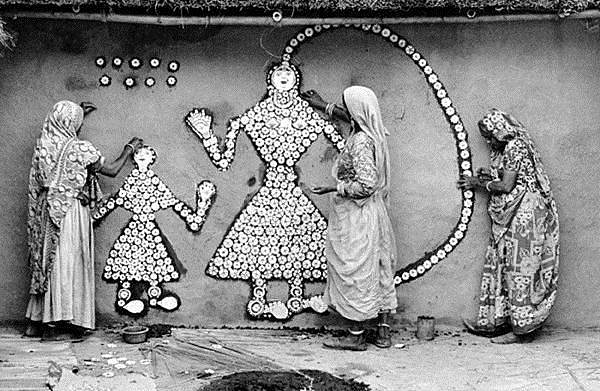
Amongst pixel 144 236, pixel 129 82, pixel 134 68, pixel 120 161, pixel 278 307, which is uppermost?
pixel 134 68

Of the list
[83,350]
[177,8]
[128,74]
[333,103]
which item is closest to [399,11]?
[333,103]

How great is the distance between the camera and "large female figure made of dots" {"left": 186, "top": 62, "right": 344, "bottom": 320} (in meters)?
8.36

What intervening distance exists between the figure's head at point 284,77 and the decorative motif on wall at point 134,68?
→ 73 centimetres

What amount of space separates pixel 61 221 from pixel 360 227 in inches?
85.3

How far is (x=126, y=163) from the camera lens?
27.4 feet

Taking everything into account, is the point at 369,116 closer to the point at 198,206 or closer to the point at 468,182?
the point at 468,182

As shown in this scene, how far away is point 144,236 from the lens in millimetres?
8391

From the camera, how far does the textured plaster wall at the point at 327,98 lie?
27.2 ft

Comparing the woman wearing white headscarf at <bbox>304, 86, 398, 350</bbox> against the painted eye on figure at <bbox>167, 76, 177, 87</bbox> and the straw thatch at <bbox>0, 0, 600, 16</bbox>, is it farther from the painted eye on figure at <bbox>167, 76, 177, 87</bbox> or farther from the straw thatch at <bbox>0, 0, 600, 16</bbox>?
the painted eye on figure at <bbox>167, 76, 177, 87</bbox>

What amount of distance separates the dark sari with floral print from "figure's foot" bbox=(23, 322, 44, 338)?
346 centimetres

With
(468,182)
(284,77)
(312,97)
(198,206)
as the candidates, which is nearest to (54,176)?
(198,206)

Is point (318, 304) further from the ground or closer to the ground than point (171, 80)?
closer to the ground

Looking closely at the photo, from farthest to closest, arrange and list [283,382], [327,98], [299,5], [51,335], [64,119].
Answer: [327,98] → [51,335] → [64,119] → [299,5] → [283,382]

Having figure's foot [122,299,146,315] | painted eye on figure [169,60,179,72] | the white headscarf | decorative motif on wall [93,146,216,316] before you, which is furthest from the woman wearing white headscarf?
figure's foot [122,299,146,315]
